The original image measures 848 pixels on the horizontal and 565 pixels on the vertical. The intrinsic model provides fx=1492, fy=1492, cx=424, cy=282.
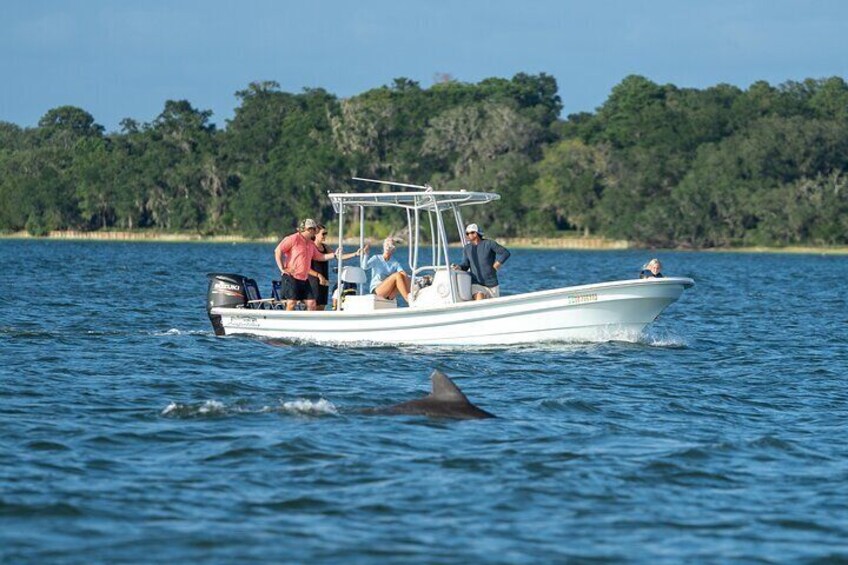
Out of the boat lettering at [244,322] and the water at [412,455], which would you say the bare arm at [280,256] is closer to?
the boat lettering at [244,322]

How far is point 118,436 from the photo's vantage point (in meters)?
14.8

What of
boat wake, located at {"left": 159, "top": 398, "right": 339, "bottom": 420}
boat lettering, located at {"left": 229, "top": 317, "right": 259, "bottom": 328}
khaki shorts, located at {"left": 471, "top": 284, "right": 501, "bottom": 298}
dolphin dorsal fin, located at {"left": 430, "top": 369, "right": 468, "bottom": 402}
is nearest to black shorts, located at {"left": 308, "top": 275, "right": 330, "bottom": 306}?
boat lettering, located at {"left": 229, "top": 317, "right": 259, "bottom": 328}

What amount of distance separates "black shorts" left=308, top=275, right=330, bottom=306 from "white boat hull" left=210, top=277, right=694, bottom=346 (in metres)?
0.90

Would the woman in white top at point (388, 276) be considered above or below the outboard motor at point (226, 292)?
above

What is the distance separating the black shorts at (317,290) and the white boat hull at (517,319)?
90 cm

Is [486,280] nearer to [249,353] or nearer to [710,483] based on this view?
[249,353]

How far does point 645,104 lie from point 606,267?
282ft

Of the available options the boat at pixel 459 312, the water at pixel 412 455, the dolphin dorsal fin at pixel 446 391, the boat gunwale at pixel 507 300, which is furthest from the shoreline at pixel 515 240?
the dolphin dorsal fin at pixel 446 391

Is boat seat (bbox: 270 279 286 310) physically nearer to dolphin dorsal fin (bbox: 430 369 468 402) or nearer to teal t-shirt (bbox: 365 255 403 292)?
teal t-shirt (bbox: 365 255 403 292)

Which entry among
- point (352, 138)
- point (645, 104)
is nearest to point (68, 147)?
point (352, 138)

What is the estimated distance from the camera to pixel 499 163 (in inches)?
5620

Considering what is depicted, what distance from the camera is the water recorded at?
11109 millimetres

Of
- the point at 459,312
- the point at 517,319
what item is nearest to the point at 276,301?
the point at 459,312

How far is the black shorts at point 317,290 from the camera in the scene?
25.1m
